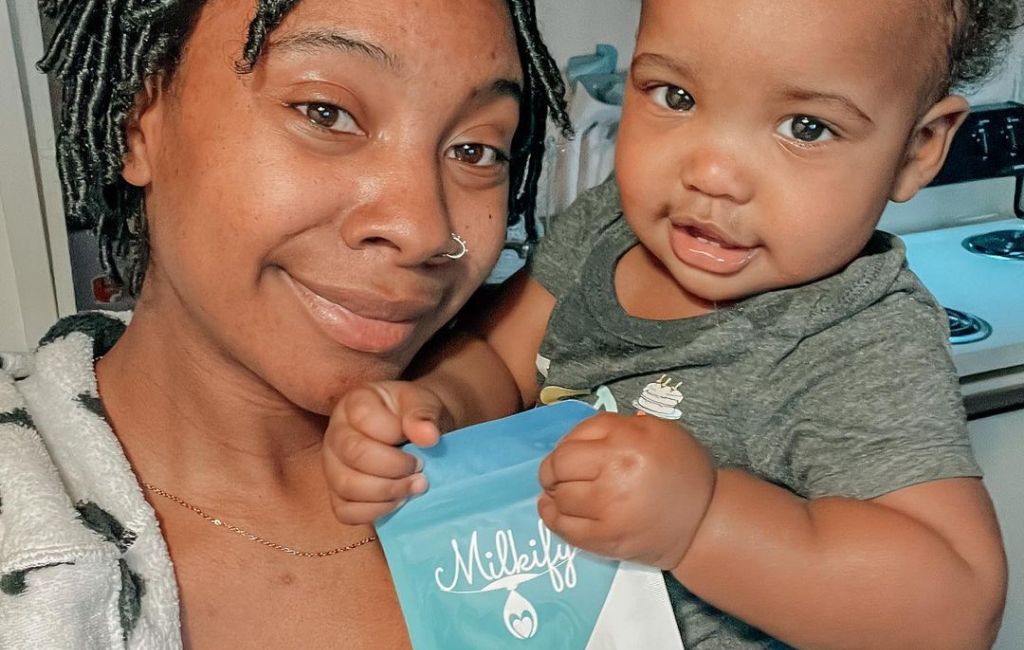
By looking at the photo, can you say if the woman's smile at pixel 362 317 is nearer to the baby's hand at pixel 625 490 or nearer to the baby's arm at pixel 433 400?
the baby's arm at pixel 433 400

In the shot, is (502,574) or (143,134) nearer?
(502,574)

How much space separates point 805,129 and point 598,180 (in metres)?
0.95

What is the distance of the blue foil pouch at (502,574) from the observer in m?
0.71

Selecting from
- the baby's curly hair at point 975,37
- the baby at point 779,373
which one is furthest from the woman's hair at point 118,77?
the baby's curly hair at point 975,37

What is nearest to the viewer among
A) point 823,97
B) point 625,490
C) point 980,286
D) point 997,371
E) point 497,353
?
point 625,490

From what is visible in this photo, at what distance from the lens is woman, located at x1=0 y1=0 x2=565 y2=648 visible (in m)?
0.76

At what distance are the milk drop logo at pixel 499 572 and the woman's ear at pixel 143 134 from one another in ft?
1.42

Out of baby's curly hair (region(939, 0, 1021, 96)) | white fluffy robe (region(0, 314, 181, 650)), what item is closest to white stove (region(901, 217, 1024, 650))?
baby's curly hair (region(939, 0, 1021, 96))

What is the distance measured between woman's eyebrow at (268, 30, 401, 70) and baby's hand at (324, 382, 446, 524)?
0.26 metres

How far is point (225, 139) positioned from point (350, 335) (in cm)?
18

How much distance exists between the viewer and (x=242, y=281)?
2.60 feet

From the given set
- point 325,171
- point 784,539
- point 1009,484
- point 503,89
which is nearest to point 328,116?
point 325,171

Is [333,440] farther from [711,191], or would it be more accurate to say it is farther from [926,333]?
[926,333]

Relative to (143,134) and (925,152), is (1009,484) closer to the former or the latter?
(925,152)
